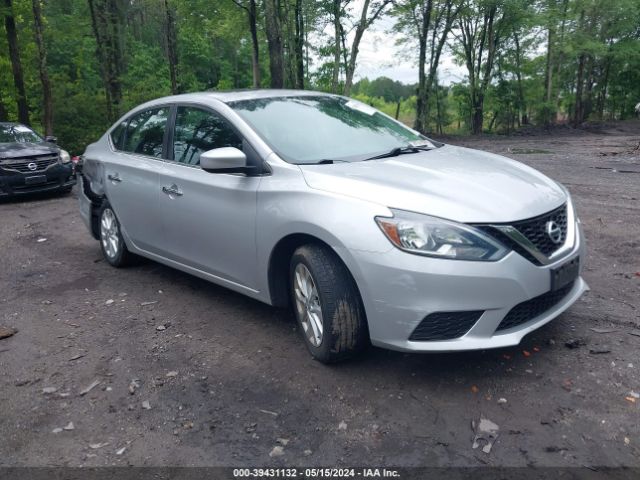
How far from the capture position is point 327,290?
10.6 ft

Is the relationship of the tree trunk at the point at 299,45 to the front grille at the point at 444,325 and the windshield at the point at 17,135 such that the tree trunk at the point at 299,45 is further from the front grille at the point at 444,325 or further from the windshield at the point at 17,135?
the front grille at the point at 444,325

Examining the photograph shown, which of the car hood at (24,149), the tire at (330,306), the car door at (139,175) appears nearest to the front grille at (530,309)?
the tire at (330,306)

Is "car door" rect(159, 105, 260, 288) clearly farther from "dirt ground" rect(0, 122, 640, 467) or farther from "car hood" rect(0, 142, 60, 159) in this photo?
"car hood" rect(0, 142, 60, 159)

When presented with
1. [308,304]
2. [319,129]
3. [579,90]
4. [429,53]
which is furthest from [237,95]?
[579,90]

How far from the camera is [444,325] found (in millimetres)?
3004

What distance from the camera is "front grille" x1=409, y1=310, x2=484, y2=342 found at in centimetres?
297

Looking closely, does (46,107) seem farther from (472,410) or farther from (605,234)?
(472,410)

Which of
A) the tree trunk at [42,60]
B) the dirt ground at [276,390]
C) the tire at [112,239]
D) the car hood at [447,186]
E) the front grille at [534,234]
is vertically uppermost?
the tree trunk at [42,60]

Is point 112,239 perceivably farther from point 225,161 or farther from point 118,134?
point 225,161

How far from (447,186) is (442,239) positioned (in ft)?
1.44

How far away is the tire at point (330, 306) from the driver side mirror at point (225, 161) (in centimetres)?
72

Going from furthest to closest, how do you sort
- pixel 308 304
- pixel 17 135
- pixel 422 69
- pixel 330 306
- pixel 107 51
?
pixel 422 69, pixel 107 51, pixel 17 135, pixel 308 304, pixel 330 306

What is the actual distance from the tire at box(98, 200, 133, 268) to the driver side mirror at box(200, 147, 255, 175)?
88.2 inches

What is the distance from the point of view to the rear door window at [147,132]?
4.89m
